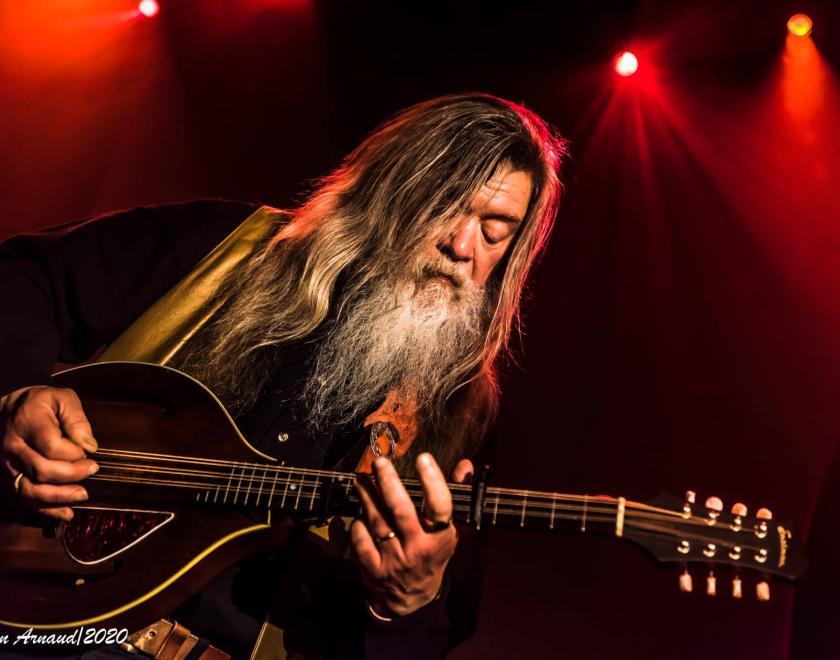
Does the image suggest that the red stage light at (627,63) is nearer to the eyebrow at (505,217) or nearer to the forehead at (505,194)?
the forehead at (505,194)

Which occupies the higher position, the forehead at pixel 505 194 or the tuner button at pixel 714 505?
the forehead at pixel 505 194

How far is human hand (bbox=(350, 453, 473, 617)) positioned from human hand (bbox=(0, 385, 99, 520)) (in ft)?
2.47

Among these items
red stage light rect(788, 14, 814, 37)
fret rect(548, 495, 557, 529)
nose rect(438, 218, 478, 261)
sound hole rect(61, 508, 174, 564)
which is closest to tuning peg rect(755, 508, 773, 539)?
fret rect(548, 495, 557, 529)

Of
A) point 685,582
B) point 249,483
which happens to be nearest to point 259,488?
point 249,483

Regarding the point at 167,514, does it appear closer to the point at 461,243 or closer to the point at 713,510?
the point at 713,510

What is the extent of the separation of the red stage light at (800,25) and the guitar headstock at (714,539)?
2995mm

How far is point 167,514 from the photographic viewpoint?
181 cm

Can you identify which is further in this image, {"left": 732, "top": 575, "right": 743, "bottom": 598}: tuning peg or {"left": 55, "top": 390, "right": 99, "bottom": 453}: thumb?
{"left": 55, "top": 390, "right": 99, "bottom": 453}: thumb

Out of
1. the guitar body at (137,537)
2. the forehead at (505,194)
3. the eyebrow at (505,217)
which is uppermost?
the forehead at (505,194)

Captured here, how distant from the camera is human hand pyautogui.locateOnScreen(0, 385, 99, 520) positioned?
67.7 inches

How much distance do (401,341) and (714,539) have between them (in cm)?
146

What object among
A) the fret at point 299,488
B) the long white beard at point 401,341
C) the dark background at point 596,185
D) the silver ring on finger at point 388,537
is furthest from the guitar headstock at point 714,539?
the dark background at point 596,185

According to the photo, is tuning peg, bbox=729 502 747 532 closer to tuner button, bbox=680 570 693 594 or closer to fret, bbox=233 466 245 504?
tuner button, bbox=680 570 693 594

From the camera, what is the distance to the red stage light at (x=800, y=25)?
338 centimetres
